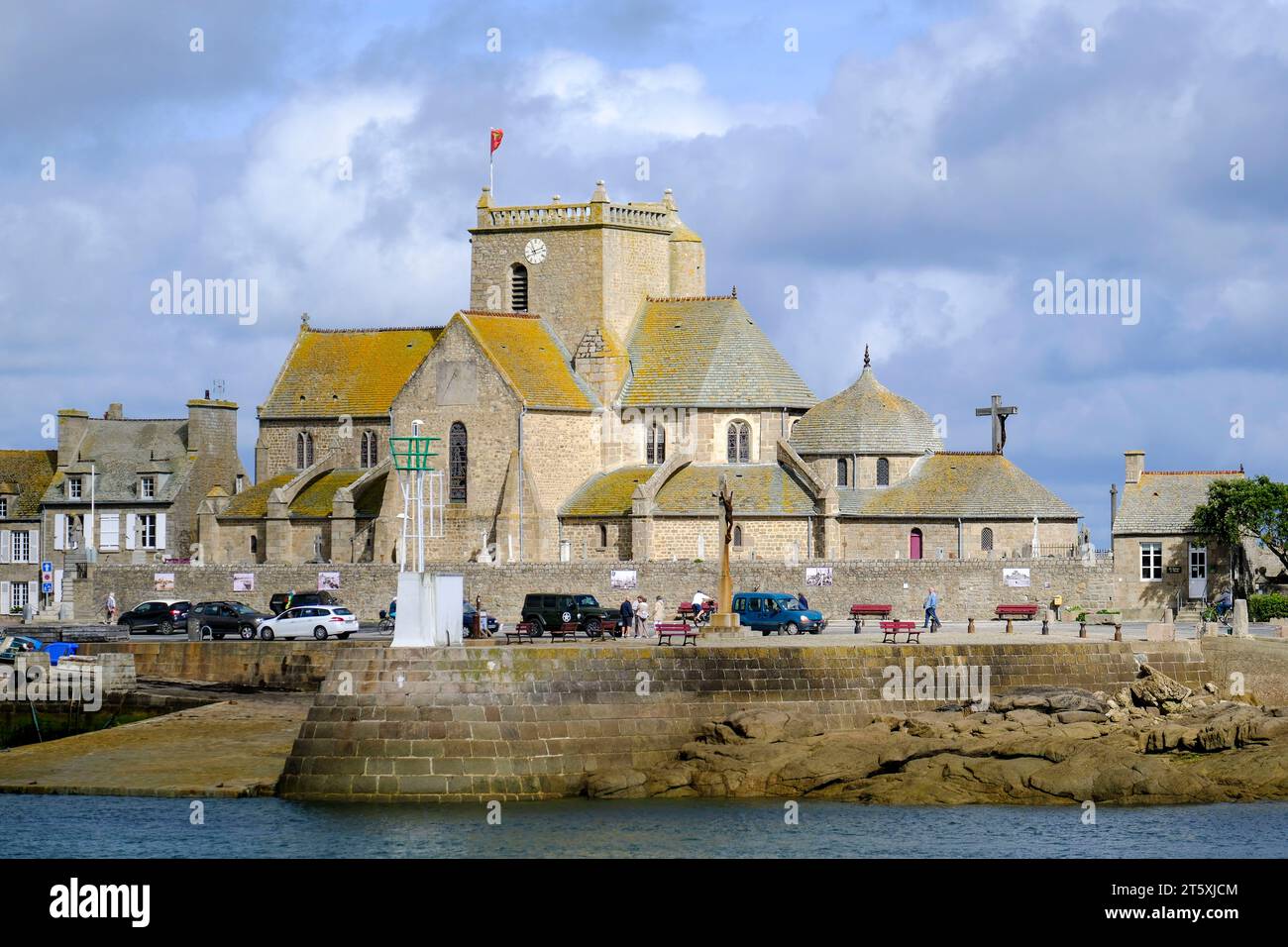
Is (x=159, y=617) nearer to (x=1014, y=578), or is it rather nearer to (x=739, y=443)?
(x=739, y=443)

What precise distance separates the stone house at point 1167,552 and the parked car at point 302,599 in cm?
2619

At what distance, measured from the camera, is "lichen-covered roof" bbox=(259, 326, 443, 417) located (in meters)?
82.0

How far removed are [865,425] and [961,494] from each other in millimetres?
4784

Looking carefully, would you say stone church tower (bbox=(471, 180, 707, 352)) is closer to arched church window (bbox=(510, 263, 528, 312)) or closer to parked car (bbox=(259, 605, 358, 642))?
arched church window (bbox=(510, 263, 528, 312))

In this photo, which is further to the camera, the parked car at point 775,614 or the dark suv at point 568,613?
the dark suv at point 568,613

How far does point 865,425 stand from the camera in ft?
248

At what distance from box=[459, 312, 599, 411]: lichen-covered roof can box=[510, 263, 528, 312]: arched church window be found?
1.35 meters

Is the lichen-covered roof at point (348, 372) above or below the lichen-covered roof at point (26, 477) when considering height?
above

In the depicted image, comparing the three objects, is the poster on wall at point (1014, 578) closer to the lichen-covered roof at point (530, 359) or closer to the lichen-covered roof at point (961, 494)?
the lichen-covered roof at point (961, 494)

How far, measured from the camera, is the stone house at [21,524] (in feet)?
282

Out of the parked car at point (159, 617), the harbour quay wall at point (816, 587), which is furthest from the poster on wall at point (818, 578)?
the parked car at point (159, 617)

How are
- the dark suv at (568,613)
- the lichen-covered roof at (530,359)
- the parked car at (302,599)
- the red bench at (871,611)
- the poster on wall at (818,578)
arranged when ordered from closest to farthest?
the dark suv at (568,613)
the red bench at (871,611)
the parked car at (302,599)
the poster on wall at (818,578)
the lichen-covered roof at (530,359)
